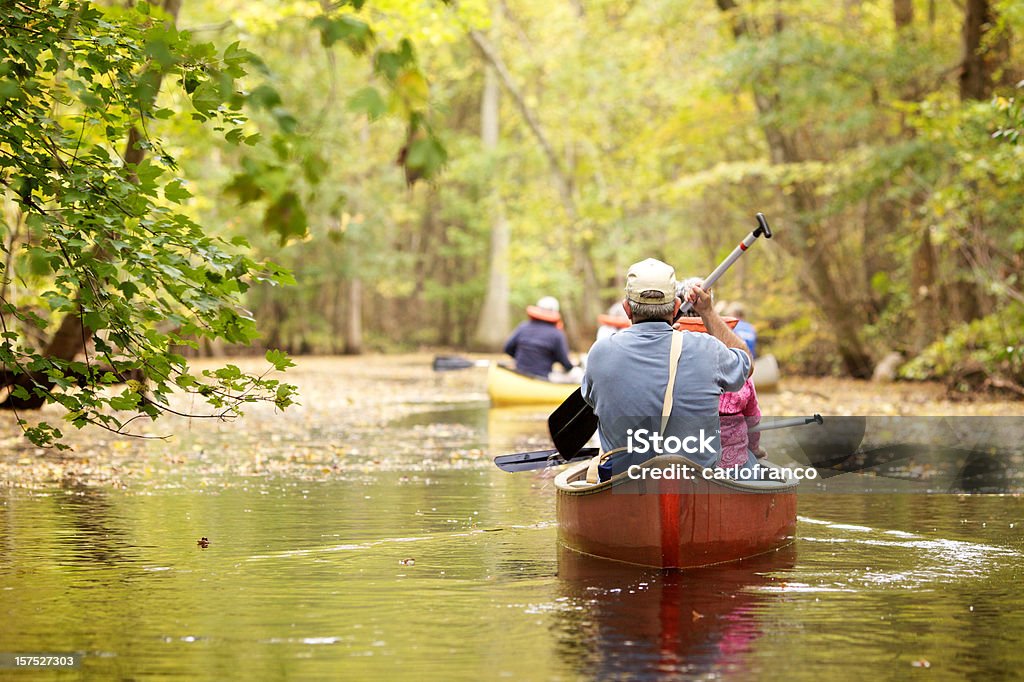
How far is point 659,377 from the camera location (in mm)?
8367

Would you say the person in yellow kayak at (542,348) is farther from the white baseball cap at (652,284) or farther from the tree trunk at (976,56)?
the white baseball cap at (652,284)

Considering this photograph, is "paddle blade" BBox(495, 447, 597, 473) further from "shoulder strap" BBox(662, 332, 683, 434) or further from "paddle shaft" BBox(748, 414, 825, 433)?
"shoulder strap" BBox(662, 332, 683, 434)

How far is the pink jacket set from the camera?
9.07 m

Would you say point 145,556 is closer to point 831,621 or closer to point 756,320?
point 831,621

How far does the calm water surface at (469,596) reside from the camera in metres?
6.47

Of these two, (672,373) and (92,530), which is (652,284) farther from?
(92,530)

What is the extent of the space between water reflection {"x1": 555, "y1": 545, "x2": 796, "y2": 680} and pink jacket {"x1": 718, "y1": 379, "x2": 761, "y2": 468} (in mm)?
661

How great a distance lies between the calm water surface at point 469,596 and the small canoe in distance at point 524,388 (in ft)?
38.1

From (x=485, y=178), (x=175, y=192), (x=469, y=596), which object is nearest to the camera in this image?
(x=469, y=596)

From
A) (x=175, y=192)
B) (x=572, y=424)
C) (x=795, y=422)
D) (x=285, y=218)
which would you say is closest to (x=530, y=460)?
(x=572, y=424)

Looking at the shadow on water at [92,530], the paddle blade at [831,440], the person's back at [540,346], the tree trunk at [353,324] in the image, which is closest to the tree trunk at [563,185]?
the tree trunk at [353,324]

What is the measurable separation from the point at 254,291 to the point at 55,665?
132 feet

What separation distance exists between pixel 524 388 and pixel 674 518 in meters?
15.6

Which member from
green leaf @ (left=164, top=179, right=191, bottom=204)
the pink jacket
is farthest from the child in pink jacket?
green leaf @ (left=164, top=179, right=191, bottom=204)
